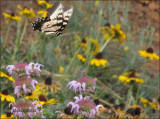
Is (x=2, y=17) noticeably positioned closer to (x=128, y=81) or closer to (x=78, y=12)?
(x=78, y=12)

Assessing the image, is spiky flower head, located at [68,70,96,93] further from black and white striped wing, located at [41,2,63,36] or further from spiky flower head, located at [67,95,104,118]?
black and white striped wing, located at [41,2,63,36]

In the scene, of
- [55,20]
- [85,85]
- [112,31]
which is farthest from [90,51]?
[85,85]

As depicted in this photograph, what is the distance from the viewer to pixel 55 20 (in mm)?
2137

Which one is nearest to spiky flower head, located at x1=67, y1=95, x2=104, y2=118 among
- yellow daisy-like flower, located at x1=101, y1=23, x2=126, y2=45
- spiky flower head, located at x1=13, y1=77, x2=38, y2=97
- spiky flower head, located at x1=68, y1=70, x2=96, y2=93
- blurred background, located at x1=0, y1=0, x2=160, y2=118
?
spiky flower head, located at x1=68, y1=70, x2=96, y2=93

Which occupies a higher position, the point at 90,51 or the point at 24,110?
the point at 90,51

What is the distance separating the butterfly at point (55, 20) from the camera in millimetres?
2051

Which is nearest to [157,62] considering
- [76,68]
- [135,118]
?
[76,68]

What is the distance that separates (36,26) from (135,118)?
37.6 inches

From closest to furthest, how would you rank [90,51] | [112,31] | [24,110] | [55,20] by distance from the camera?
[24,110] → [55,20] → [112,31] → [90,51]

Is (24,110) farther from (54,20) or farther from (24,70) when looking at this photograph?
(54,20)

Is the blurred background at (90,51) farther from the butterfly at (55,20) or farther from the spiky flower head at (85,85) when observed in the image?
the spiky flower head at (85,85)

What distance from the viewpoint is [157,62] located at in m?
4.48

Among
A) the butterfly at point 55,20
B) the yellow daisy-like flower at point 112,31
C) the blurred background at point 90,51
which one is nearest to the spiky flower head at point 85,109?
the butterfly at point 55,20

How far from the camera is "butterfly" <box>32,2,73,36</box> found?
6.73ft
